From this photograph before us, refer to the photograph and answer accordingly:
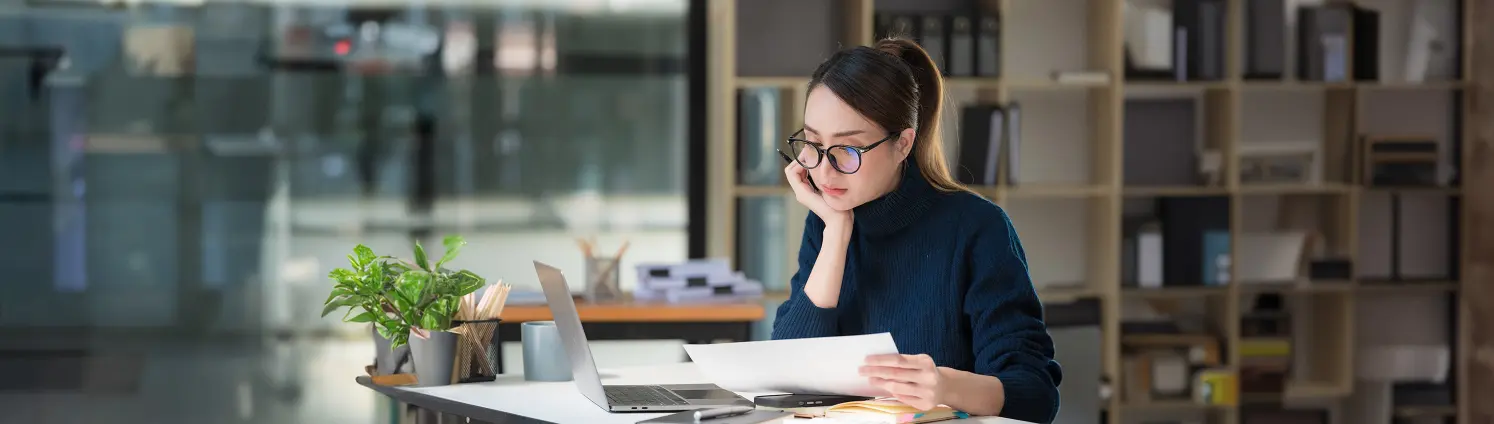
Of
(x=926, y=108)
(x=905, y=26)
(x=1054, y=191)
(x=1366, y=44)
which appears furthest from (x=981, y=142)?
(x=926, y=108)

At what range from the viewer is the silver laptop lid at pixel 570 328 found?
6.43ft

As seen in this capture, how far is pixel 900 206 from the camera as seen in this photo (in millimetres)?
2152

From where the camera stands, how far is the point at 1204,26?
449 cm

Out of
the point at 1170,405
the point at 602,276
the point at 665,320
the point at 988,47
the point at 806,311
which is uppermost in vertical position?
the point at 988,47

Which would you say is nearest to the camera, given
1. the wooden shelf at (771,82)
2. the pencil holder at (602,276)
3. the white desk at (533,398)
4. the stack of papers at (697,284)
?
the white desk at (533,398)

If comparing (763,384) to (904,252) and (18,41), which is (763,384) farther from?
(18,41)

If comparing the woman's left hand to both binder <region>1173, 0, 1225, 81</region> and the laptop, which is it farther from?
binder <region>1173, 0, 1225, 81</region>

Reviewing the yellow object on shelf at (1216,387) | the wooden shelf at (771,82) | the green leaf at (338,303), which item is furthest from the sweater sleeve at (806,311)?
the yellow object on shelf at (1216,387)

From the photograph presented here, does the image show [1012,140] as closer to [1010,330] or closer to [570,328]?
[1010,330]

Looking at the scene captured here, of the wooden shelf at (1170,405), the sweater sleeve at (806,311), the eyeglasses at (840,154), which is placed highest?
the eyeglasses at (840,154)

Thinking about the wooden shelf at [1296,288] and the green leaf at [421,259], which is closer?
the green leaf at [421,259]

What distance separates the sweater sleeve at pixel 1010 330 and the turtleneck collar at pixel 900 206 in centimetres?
12

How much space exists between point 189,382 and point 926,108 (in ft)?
11.4

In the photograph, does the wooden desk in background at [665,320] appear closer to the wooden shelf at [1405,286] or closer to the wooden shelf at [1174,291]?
the wooden shelf at [1174,291]
